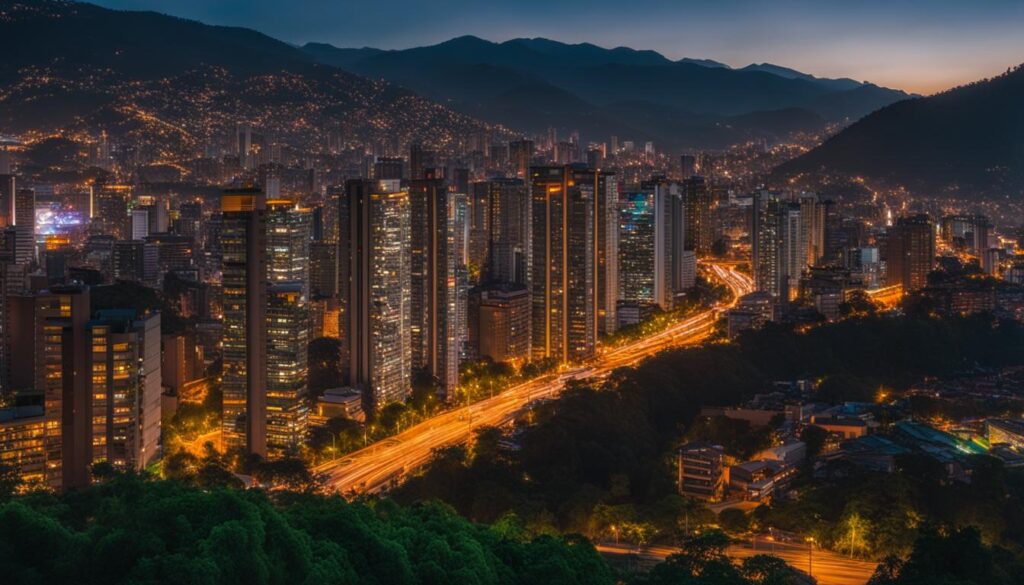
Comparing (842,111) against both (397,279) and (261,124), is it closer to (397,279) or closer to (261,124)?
(261,124)

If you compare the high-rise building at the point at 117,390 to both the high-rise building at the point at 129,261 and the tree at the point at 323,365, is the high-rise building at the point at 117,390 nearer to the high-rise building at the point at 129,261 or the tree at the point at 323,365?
the tree at the point at 323,365

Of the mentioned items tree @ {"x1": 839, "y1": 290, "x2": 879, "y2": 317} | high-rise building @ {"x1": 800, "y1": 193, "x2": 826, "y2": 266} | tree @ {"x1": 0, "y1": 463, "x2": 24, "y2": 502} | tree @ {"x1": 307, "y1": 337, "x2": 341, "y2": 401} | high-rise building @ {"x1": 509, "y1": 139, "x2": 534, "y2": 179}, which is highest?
high-rise building @ {"x1": 509, "y1": 139, "x2": 534, "y2": 179}

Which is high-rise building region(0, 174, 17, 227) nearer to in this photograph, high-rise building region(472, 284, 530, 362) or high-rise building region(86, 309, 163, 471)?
high-rise building region(472, 284, 530, 362)

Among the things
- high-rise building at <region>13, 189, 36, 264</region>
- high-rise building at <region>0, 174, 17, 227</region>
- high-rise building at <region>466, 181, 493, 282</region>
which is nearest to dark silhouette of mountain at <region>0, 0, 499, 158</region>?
high-rise building at <region>13, 189, 36, 264</region>

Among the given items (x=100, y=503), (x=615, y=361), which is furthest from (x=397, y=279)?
(x=100, y=503)

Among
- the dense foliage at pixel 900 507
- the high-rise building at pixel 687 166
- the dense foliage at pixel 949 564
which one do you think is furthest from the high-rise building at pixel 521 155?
the dense foliage at pixel 949 564
